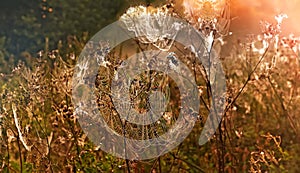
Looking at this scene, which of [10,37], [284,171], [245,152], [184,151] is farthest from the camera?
[10,37]

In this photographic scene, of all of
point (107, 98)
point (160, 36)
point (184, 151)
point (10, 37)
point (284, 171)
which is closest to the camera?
point (107, 98)

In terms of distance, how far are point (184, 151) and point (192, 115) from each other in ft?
6.46

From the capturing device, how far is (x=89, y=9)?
12.9 metres

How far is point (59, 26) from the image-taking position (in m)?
13.2

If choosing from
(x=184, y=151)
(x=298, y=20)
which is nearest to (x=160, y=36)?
(x=184, y=151)

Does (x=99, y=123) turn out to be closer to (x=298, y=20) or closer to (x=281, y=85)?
(x=281, y=85)

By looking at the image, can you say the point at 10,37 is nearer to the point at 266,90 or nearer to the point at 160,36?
the point at 266,90

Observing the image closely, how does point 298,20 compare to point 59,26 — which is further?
point 59,26

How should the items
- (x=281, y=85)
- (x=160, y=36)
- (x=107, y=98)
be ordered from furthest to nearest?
(x=281, y=85)
(x=160, y=36)
(x=107, y=98)

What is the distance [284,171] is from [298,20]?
3091mm

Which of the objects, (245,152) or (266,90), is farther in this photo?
(266,90)

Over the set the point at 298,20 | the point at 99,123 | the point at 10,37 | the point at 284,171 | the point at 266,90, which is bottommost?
the point at 284,171

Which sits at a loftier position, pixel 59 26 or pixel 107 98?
pixel 59 26

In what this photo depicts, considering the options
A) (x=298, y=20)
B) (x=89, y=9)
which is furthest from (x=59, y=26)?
(x=298, y=20)
